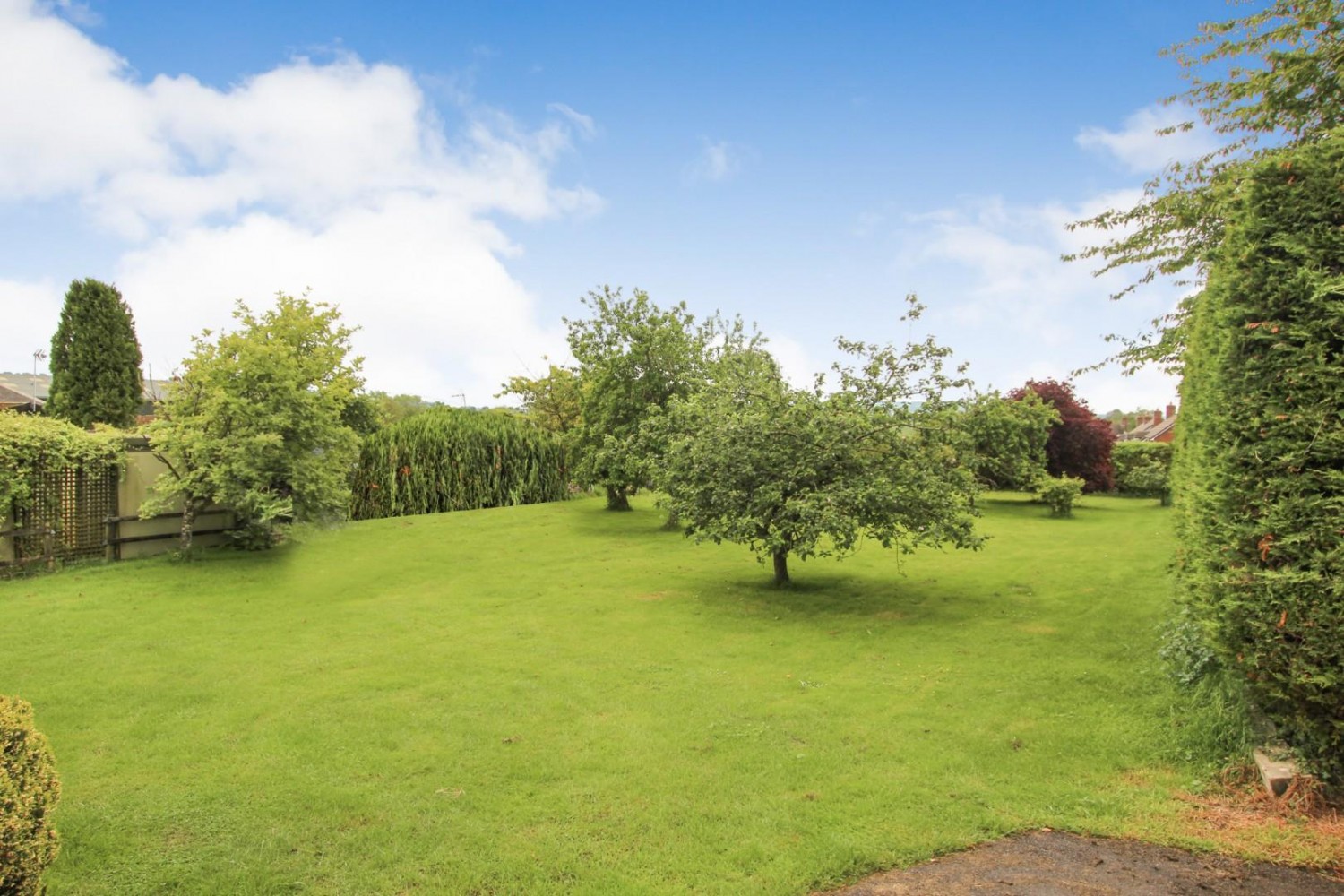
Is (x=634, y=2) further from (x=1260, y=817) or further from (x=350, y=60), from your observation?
(x=1260, y=817)

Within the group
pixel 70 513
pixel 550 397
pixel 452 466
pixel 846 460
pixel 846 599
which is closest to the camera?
pixel 846 460

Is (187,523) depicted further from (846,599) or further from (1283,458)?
(1283,458)

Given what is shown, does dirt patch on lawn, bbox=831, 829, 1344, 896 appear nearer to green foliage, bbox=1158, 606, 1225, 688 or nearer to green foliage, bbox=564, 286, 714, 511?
green foliage, bbox=1158, 606, 1225, 688

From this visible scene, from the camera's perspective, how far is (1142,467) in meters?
27.4

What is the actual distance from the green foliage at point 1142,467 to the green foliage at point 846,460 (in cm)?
2020

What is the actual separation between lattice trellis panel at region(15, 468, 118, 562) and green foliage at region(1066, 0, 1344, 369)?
14.7 metres

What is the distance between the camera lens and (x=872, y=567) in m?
12.5

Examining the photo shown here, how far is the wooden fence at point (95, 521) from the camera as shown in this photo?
10773mm

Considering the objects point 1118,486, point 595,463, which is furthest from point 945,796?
point 1118,486

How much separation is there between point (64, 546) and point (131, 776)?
9218 millimetres

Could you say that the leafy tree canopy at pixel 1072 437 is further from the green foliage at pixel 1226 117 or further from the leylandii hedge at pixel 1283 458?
the leylandii hedge at pixel 1283 458

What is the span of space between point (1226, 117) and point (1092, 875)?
358 inches

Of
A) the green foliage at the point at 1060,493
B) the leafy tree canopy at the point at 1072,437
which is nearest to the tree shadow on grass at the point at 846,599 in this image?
the green foliage at the point at 1060,493

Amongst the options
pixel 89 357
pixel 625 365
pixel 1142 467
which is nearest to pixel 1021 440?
pixel 1142 467
